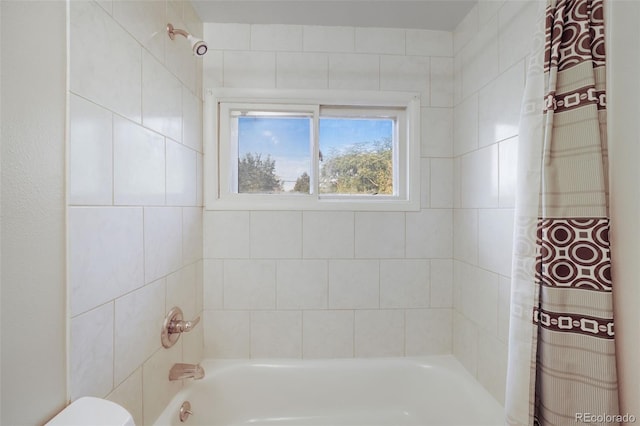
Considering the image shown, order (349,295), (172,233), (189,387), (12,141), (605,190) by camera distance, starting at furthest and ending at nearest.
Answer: (349,295)
(189,387)
(172,233)
(605,190)
(12,141)

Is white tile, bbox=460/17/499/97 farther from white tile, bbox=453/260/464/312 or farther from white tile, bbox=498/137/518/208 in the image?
white tile, bbox=453/260/464/312

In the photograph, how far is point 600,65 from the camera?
769 mm

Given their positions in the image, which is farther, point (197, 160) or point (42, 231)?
point (197, 160)

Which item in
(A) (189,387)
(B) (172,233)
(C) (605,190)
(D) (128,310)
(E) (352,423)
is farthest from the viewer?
(E) (352,423)

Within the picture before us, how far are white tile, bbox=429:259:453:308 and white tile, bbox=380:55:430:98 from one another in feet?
3.01

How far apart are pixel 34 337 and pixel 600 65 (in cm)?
154

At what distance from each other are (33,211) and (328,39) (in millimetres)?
1520

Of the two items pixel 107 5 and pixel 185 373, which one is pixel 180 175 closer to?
pixel 107 5

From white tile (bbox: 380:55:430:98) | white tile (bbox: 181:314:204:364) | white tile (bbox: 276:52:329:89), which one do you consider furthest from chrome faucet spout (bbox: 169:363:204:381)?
white tile (bbox: 380:55:430:98)

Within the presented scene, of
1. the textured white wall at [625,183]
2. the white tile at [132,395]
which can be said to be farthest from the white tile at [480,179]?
the white tile at [132,395]

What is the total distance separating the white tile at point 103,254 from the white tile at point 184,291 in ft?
0.75

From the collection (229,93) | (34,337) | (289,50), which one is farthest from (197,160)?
(34,337)

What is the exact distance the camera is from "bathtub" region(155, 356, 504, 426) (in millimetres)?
1452

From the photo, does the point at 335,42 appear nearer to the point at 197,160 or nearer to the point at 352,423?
the point at 197,160
